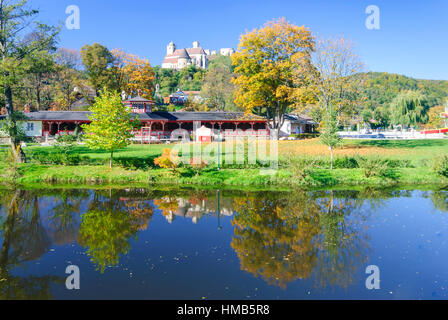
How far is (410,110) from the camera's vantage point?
62.3m

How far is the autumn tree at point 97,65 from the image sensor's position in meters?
52.7

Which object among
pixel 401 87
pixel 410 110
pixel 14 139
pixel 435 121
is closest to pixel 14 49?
pixel 14 139

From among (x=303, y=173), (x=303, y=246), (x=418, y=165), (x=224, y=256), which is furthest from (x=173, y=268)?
(x=418, y=165)

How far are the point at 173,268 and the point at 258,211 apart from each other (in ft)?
21.8

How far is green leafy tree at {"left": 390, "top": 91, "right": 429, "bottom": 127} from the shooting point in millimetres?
61312

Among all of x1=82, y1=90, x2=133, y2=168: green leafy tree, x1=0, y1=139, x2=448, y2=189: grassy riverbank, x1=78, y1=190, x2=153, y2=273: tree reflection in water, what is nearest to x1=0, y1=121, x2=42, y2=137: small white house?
x1=0, y1=139, x2=448, y2=189: grassy riverbank

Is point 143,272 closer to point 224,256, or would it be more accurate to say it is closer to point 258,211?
point 224,256

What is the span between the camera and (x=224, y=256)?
10.3 m

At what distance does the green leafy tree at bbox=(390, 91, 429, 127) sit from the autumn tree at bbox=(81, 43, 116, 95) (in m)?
50.9

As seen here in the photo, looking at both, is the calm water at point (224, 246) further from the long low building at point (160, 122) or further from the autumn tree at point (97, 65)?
the autumn tree at point (97, 65)

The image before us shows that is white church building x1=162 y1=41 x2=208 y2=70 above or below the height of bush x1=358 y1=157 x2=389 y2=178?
above
